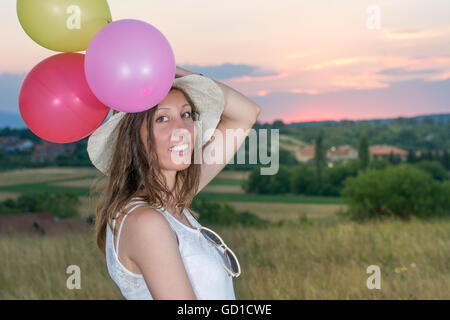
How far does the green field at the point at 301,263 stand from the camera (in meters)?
4.60

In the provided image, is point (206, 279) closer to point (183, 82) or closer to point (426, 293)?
point (183, 82)

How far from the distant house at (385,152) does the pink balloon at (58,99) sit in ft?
44.1

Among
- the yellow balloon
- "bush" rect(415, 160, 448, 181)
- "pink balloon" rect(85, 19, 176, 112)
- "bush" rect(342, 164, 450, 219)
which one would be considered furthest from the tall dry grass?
"bush" rect(415, 160, 448, 181)

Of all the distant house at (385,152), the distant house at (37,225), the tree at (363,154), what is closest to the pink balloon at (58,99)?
the distant house at (37,225)

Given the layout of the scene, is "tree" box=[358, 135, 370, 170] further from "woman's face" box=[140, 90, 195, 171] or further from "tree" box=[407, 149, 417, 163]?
"woman's face" box=[140, 90, 195, 171]

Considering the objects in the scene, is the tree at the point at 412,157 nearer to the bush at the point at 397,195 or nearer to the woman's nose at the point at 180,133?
the bush at the point at 397,195

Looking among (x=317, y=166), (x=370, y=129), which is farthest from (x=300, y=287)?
(x=370, y=129)

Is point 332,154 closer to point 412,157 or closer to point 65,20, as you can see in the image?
point 412,157

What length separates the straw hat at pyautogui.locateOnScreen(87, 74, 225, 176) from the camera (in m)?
2.08

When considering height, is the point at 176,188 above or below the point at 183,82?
below

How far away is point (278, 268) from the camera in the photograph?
530 centimetres

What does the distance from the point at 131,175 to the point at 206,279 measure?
503 millimetres

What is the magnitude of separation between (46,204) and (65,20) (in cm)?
1098

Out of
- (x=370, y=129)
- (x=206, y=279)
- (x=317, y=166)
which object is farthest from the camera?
(x=370, y=129)
